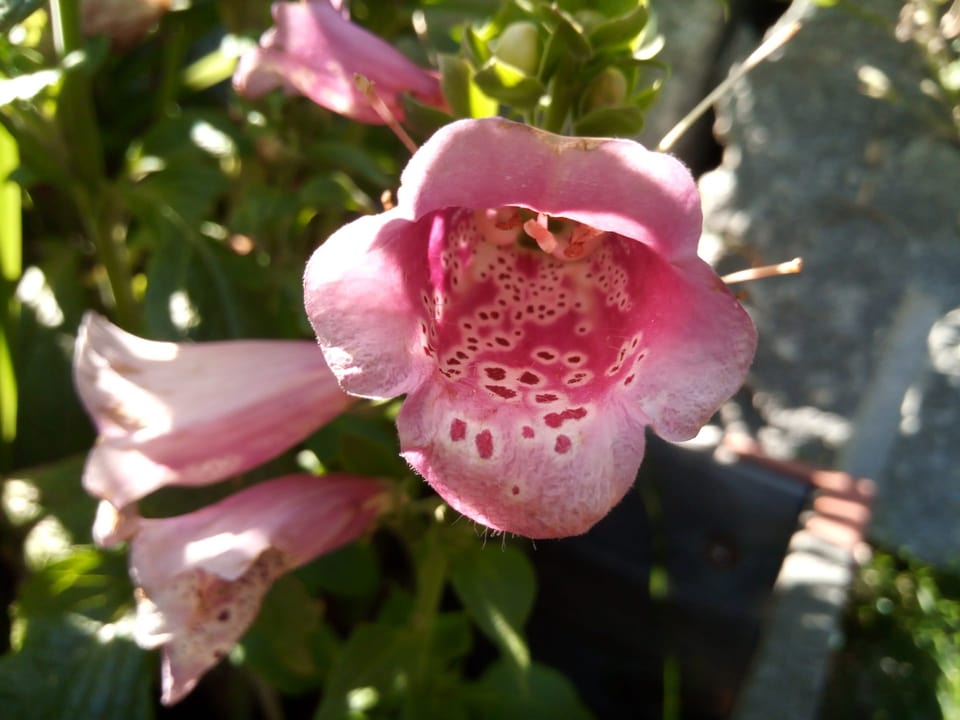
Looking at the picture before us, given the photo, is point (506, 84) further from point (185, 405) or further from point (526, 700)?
point (526, 700)

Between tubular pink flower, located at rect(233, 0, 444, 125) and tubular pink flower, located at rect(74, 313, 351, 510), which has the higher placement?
tubular pink flower, located at rect(233, 0, 444, 125)

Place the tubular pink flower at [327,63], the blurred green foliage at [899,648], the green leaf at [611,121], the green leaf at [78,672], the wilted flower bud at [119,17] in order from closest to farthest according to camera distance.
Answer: the green leaf at [611,121] < the tubular pink flower at [327,63] < the green leaf at [78,672] < the wilted flower bud at [119,17] < the blurred green foliage at [899,648]

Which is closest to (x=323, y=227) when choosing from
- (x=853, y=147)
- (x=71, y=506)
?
(x=71, y=506)

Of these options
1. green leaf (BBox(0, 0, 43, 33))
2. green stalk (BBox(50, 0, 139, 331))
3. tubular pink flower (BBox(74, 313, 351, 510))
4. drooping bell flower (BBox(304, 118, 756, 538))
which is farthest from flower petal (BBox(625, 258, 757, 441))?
green stalk (BBox(50, 0, 139, 331))

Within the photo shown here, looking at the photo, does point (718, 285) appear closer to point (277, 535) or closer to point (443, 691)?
point (277, 535)

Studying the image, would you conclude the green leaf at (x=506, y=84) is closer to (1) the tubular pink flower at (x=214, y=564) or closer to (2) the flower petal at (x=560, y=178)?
(2) the flower petal at (x=560, y=178)

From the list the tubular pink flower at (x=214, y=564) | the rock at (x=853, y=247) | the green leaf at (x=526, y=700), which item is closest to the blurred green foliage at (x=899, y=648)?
the rock at (x=853, y=247)

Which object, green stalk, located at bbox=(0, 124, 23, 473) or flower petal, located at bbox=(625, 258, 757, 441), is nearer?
flower petal, located at bbox=(625, 258, 757, 441)

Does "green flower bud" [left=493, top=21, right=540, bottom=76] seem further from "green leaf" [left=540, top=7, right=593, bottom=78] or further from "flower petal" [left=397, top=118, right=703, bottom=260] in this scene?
"flower petal" [left=397, top=118, right=703, bottom=260]
